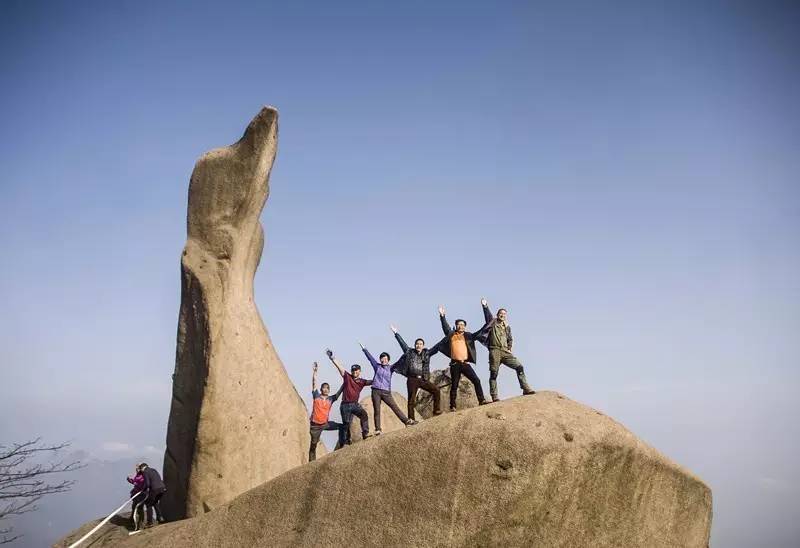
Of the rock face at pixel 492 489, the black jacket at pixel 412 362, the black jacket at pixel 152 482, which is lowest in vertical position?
the rock face at pixel 492 489

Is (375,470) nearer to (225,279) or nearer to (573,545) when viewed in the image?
(573,545)

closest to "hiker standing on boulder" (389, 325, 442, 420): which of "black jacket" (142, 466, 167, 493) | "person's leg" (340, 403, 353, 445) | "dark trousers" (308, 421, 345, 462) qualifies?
"person's leg" (340, 403, 353, 445)

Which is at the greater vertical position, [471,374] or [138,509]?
[471,374]

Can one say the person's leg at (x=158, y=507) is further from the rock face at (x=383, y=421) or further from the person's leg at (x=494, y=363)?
the rock face at (x=383, y=421)

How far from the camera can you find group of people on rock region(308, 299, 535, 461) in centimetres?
1053

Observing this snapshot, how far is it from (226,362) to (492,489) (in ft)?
18.0

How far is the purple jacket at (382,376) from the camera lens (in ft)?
38.1

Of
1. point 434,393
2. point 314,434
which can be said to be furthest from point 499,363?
point 314,434

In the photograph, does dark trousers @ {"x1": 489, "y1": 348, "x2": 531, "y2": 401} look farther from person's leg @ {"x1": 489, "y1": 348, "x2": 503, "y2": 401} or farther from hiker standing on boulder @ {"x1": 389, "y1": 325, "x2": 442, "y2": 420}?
hiker standing on boulder @ {"x1": 389, "y1": 325, "x2": 442, "y2": 420}

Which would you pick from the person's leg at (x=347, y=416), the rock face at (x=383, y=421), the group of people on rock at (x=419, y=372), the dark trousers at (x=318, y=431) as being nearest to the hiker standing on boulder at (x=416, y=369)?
the group of people on rock at (x=419, y=372)

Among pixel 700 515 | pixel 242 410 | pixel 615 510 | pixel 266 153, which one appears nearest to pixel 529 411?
pixel 615 510

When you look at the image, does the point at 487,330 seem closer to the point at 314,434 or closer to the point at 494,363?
the point at 494,363

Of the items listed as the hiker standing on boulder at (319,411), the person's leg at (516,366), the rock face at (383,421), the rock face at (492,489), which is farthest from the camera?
the rock face at (383,421)

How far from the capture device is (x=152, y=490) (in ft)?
37.7
